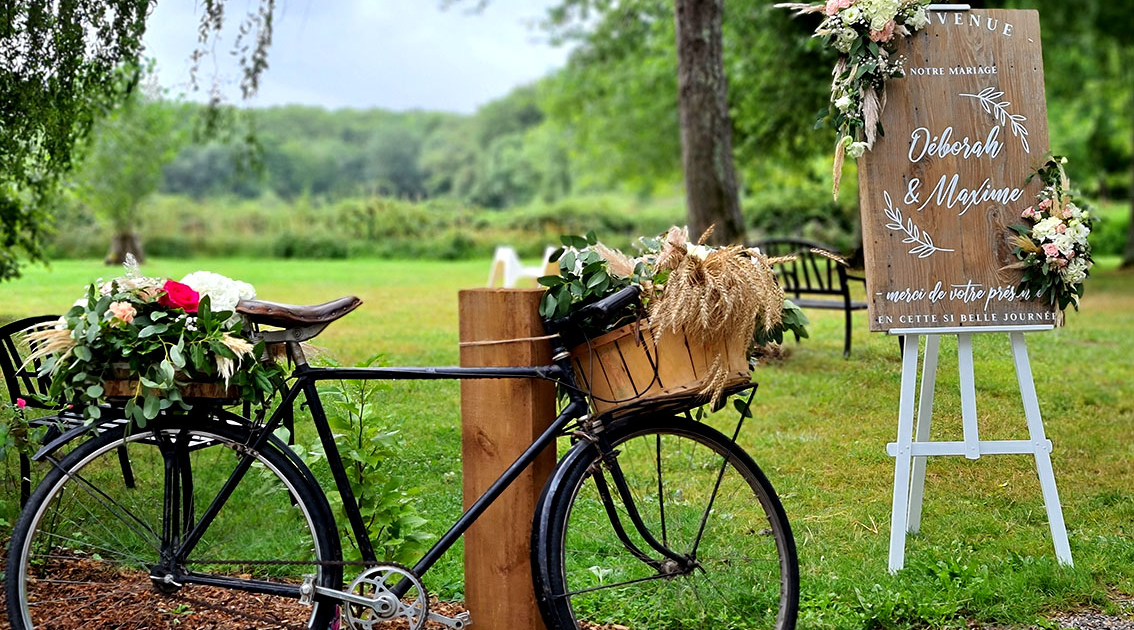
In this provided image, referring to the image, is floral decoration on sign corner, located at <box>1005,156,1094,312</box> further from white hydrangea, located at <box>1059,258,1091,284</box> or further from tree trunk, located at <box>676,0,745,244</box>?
tree trunk, located at <box>676,0,745,244</box>

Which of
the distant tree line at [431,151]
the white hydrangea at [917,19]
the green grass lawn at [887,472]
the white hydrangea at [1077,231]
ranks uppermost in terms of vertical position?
the distant tree line at [431,151]

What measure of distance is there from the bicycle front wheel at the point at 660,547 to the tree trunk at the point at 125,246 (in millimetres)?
4608

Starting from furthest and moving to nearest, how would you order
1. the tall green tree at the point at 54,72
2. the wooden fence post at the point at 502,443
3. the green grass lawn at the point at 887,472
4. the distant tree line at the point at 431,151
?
the distant tree line at the point at 431,151 < the tall green tree at the point at 54,72 < the green grass lawn at the point at 887,472 < the wooden fence post at the point at 502,443

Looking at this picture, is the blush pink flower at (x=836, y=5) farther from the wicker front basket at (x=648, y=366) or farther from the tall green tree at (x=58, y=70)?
the tall green tree at (x=58, y=70)

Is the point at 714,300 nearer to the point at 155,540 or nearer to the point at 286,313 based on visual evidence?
the point at 286,313

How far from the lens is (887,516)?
441 centimetres

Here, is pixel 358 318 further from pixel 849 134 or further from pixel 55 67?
pixel 849 134

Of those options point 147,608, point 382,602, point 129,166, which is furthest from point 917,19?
point 129,166

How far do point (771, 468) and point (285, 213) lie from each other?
11279 millimetres

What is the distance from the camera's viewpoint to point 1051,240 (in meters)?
3.68

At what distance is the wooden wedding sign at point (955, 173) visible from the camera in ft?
12.3

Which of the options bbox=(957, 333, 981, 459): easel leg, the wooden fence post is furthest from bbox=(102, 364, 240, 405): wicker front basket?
bbox=(957, 333, 981, 459): easel leg

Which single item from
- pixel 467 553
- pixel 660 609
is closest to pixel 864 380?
pixel 660 609

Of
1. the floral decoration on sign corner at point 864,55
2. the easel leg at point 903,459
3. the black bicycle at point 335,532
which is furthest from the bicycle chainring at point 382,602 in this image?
the floral decoration on sign corner at point 864,55
